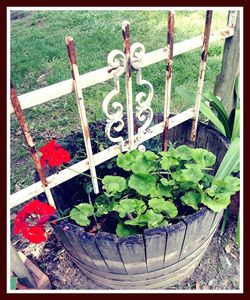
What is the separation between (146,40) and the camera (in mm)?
3785

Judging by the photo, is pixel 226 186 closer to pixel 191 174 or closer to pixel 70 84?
pixel 191 174

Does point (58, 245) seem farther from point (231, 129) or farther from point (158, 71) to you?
point (158, 71)

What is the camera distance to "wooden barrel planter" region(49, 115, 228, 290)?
49.9 inches

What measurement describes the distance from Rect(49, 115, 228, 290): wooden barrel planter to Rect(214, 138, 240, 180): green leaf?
0.32 feet

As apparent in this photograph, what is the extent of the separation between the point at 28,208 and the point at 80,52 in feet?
9.01

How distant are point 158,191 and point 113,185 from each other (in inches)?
8.4

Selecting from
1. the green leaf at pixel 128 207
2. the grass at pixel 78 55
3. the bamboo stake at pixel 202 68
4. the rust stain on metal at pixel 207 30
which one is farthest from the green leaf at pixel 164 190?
the grass at pixel 78 55

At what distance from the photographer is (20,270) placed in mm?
1628

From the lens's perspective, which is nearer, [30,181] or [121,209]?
[121,209]

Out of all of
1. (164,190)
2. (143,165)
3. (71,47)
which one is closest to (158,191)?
(164,190)

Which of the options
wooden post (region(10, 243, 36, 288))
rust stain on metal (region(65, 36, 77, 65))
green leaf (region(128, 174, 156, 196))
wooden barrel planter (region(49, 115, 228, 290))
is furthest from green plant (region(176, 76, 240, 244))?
wooden post (region(10, 243, 36, 288))

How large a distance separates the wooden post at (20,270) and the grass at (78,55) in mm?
822

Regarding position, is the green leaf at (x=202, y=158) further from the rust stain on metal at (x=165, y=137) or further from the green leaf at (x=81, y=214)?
the green leaf at (x=81, y=214)

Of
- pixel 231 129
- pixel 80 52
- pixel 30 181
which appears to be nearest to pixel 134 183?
pixel 231 129
